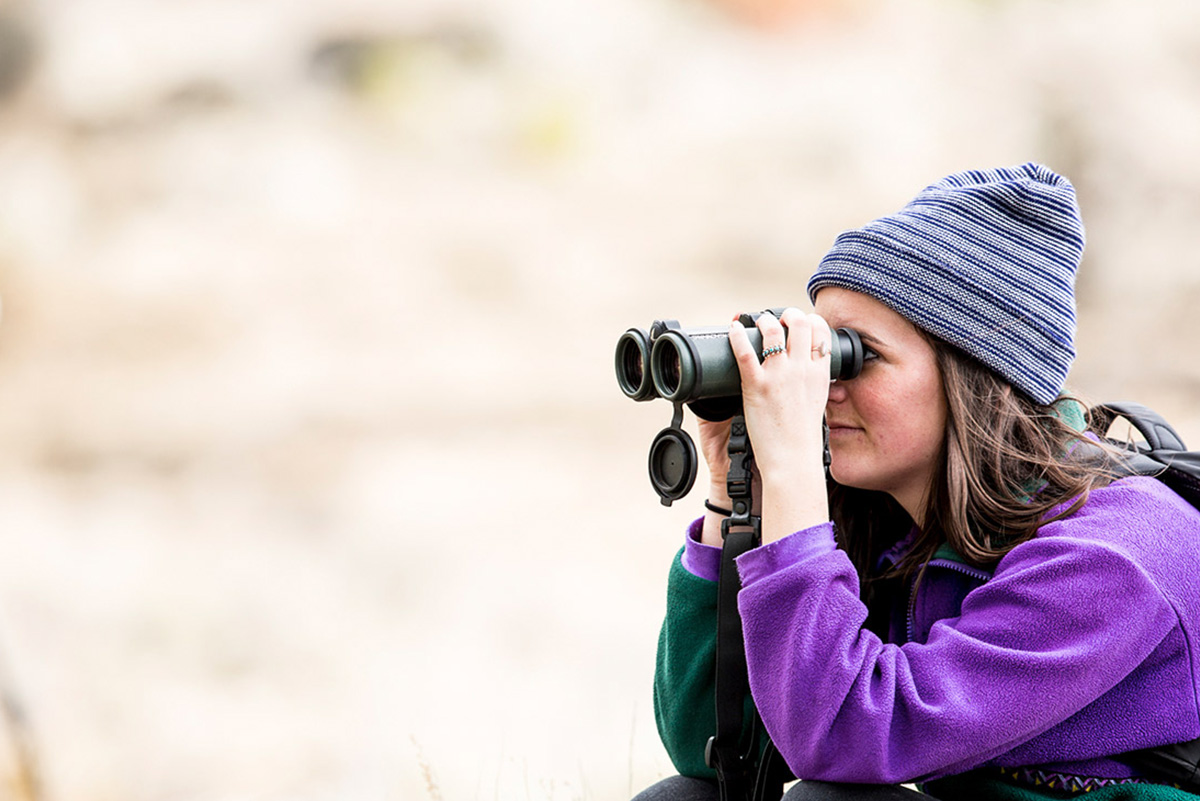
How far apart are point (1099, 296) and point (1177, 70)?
994 millimetres

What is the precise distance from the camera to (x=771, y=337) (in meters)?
1.44

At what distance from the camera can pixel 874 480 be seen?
157 centimetres

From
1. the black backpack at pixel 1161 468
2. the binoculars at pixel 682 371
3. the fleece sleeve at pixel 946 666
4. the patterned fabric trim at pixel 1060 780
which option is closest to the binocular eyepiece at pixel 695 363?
the binoculars at pixel 682 371

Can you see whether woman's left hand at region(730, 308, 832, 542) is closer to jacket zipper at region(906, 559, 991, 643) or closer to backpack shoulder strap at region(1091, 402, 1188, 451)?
jacket zipper at region(906, 559, 991, 643)

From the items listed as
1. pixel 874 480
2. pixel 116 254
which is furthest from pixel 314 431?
pixel 874 480

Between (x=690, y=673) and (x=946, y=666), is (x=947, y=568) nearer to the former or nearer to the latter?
(x=946, y=666)

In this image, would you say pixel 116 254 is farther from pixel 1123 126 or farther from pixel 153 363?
pixel 1123 126

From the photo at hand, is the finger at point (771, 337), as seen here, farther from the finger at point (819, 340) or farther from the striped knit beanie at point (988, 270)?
the striped knit beanie at point (988, 270)

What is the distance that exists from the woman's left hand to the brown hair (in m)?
0.20

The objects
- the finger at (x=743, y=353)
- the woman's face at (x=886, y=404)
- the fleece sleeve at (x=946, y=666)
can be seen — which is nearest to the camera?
the fleece sleeve at (x=946, y=666)

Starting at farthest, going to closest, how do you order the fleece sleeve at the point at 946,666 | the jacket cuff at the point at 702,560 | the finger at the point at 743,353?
the jacket cuff at the point at 702,560 → the finger at the point at 743,353 → the fleece sleeve at the point at 946,666

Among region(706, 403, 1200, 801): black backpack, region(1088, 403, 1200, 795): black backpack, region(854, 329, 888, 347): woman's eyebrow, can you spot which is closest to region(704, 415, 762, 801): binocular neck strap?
region(706, 403, 1200, 801): black backpack

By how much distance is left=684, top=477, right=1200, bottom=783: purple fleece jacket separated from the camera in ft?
4.30

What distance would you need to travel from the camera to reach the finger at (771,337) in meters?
1.44
